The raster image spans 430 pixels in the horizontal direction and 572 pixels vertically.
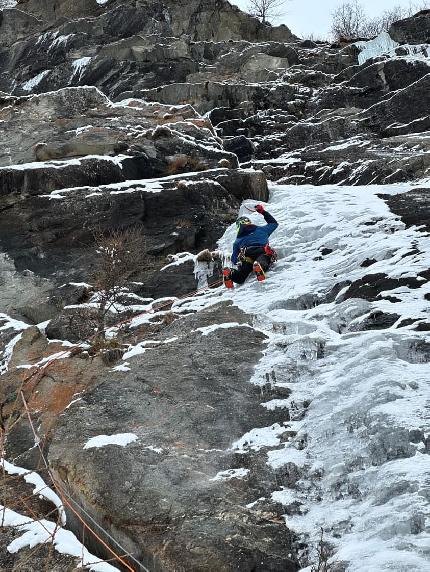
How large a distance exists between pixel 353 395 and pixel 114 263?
5113 mm

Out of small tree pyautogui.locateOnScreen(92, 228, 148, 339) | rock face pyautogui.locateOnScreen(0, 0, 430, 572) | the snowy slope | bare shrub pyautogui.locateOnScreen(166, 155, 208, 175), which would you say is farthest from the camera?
bare shrub pyautogui.locateOnScreen(166, 155, 208, 175)

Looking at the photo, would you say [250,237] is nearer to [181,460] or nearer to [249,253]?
[249,253]

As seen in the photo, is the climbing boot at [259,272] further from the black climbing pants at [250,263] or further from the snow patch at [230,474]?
the snow patch at [230,474]

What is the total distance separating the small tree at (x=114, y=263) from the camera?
899cm

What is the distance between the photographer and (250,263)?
9180 millimetres

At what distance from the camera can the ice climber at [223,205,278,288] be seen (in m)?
9.04

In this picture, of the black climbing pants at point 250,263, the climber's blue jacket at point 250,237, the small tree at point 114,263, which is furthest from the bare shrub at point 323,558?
the climber's blue jacket at point 250,237

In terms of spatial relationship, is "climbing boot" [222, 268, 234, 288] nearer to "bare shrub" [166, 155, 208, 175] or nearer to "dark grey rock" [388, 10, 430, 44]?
"bare shrub" [166, 155, 208, 175]

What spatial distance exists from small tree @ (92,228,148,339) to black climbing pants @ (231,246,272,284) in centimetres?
176

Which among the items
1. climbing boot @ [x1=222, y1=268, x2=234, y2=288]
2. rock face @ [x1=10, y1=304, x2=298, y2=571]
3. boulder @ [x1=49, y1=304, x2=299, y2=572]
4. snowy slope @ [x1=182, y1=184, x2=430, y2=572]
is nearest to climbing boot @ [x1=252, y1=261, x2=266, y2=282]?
snowy slope @ [x1=182, y1=184, x2=430, y2=572]

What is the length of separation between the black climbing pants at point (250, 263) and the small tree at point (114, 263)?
176cm

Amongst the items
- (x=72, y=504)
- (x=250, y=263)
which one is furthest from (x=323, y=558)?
(x=250, y=263)

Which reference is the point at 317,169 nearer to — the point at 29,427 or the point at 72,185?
the point at 72,185

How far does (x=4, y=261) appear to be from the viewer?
1065 centimetres
